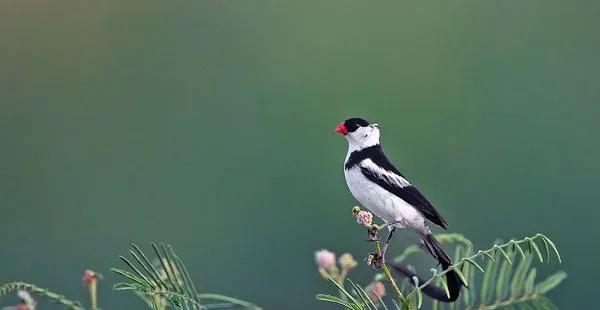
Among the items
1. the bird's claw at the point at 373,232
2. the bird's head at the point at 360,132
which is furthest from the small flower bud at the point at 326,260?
the bird's head at the point at 360,132

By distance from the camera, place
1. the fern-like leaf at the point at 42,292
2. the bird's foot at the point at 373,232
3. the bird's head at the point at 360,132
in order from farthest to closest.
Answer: the bird's head at the point at 360,132, the bird's foot at the point at 373,232, the fern-like leaf at the point at 42,292

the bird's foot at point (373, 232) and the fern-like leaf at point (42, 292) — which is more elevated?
the bird's foot at point (373, 232)

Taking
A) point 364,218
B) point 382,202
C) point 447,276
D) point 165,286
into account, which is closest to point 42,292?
point 165,286

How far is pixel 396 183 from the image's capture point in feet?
2.78

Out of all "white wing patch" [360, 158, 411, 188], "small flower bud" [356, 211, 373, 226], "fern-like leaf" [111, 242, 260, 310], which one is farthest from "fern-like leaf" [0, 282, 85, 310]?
"white wing patch" [360, 158, 411, 188]

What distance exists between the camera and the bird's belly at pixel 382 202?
2.61ft

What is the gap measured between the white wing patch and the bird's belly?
0.01 m

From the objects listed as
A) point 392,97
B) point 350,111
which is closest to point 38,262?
point 350,111

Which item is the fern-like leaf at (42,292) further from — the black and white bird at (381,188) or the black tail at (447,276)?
the black and white bird at (381,188)

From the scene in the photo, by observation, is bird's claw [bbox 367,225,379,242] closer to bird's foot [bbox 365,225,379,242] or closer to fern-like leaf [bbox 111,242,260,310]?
bird's foot [bbox 365,225,379,242]

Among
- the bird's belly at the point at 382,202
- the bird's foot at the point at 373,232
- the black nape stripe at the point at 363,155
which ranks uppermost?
the black nape stripe at the point at 363,155

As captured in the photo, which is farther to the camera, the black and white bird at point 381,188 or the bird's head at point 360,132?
the bird's head at point 360,132

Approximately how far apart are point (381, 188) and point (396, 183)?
0.06 feet

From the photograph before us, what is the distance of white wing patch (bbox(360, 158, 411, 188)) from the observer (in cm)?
84
